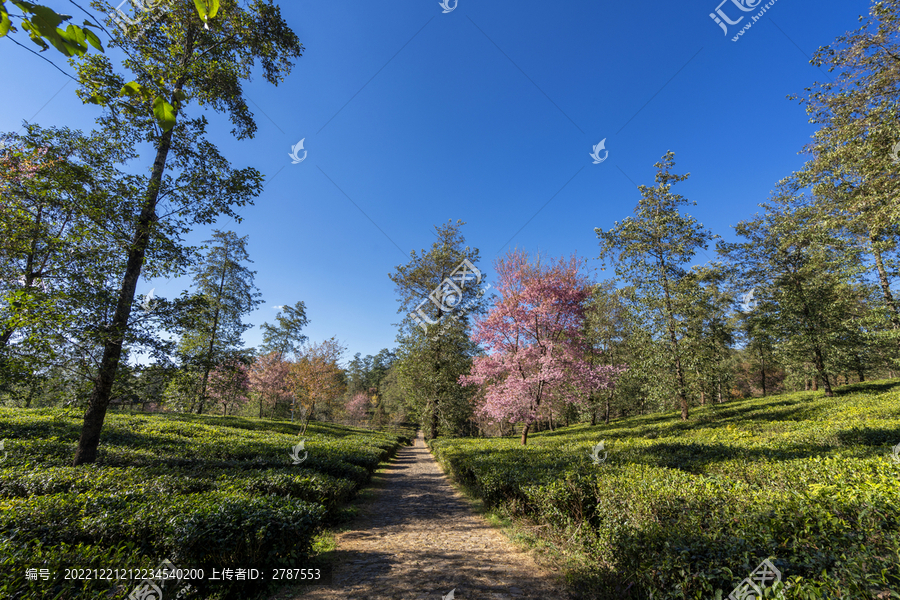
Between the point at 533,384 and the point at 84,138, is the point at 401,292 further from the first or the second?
the point at 84,138

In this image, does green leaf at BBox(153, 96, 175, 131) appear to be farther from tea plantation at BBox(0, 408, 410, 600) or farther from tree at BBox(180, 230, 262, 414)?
tree at BBox(180, 230, 262, 414)

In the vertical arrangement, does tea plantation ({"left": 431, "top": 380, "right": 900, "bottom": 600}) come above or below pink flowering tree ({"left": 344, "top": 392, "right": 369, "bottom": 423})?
above

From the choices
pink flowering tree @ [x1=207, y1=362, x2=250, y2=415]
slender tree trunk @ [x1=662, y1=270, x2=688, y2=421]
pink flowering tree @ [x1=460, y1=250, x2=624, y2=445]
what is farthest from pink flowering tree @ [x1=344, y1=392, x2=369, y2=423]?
slender tree trunk @ [x1=662, y1=270, x2=688, y2=421]

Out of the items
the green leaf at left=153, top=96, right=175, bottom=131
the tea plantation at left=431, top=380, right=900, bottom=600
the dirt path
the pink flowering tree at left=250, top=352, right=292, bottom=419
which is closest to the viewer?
the green leaf at left=153, top=96, right=175, bottom=131

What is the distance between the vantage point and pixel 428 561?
4.86m

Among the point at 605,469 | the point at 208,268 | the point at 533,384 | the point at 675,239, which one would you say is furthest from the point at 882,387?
the point at 208,268

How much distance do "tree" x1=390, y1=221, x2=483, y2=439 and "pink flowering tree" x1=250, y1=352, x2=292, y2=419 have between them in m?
19.3

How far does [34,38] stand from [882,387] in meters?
30.9

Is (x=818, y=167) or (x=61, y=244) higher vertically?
(x=818, y=167)

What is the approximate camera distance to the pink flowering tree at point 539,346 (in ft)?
41.9

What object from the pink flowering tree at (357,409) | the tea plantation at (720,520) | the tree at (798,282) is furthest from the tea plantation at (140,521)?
the pink flowering tree at (357,409)

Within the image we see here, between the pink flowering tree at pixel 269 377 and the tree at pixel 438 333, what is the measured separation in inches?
760

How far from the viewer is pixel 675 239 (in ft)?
56.6

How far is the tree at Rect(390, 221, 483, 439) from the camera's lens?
20.0 metres
